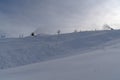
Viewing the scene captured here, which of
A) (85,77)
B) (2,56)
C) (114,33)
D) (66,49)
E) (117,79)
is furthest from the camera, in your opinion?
(114,33)

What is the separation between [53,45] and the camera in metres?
20.3

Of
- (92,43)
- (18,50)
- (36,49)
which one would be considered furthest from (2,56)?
(92,43)

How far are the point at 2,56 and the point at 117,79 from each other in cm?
1341

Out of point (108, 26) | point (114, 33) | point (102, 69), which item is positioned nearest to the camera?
point (102, 69)

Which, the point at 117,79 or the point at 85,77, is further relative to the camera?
the point at 85,77

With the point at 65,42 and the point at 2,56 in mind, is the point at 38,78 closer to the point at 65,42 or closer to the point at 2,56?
the point at 2,56

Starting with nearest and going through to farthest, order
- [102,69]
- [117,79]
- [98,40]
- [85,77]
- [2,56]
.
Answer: [117,79], [85,77], [102,69], [2,56], [98,40]

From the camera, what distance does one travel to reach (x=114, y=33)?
73.9ft

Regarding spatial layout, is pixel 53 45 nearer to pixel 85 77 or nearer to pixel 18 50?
pixel 18 50

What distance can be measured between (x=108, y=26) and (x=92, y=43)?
1685 centimetres

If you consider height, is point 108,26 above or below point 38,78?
above

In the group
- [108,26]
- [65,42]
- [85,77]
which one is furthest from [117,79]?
[108,26]

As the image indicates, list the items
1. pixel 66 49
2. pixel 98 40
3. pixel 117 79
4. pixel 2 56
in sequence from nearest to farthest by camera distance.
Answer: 1. pixel 117 79
2. pixel 2 56
3. pixel 66 49
4. pixel 98 40

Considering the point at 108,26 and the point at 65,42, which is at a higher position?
the point at 108,26
